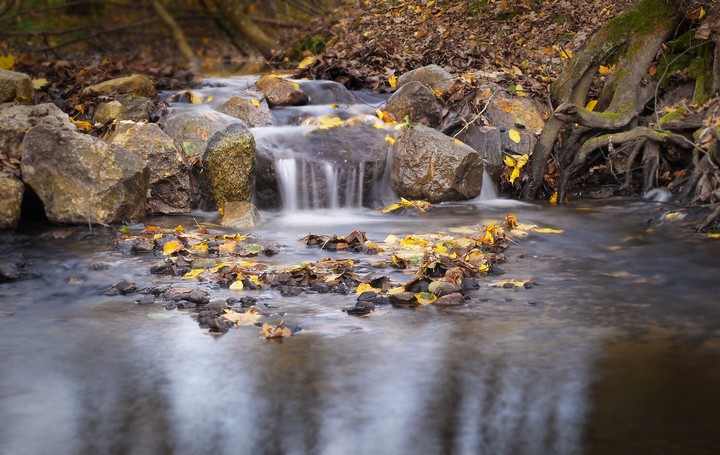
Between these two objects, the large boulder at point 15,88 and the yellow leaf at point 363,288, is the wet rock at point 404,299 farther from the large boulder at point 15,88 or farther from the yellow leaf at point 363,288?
the large boulder at point 15,88

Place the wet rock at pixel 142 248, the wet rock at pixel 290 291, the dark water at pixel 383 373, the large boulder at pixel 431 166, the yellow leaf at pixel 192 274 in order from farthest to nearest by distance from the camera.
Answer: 1. the large boulder at pixel 431 166
2. the wet rock at pixel 142 248
3. the yellow leaf at pixel 192 274
4. the wet rock at pixel 290 291
5. the dark water at pixel 383 373

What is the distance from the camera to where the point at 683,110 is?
332 inches

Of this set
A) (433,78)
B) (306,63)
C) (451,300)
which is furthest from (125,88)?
(451,300)

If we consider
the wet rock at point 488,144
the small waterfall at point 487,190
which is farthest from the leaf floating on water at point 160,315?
the wet rock at point 488,144

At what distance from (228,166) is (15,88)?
9.26ft

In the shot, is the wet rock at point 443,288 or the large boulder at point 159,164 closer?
the wet rock at point 443,288

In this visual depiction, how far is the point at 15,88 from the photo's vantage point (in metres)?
8.85

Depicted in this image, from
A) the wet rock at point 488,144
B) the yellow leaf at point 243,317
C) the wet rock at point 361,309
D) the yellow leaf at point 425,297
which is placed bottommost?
the yellow leaf at point 243,317

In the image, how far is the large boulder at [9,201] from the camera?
7.11 meters

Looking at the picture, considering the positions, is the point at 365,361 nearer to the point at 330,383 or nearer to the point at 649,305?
the point at 330,383

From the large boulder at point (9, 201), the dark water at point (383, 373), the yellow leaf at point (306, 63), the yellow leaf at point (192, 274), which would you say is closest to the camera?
the dark water at point (383, 373)

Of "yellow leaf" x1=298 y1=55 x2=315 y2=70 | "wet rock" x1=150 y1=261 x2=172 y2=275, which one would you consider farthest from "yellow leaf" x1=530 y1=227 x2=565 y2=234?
"yellow leaf" x1=298 y1=55 x2=315 y2=70

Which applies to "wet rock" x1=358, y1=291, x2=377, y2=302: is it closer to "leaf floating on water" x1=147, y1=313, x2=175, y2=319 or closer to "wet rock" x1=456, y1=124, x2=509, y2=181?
"leaf floating on water" x1=147, y1=313, x2=175, y2=319

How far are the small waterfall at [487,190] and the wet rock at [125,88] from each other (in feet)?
14.6
